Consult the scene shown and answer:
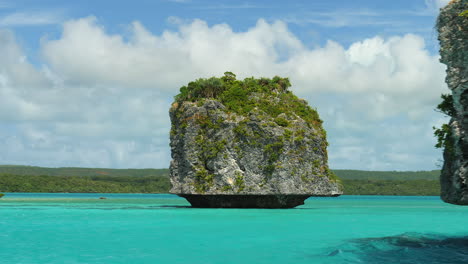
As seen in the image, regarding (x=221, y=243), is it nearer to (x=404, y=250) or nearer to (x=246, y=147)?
(x=404, y=250)

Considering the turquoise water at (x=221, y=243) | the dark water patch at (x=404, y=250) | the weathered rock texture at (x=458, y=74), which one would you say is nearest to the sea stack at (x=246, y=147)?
the turquoise water at (x=221, y=243)

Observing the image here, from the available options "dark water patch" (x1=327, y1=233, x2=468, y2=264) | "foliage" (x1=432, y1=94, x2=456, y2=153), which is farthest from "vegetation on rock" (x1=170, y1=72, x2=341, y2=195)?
"foliage" (x1=432, y1=94, x2=456, y2=153)

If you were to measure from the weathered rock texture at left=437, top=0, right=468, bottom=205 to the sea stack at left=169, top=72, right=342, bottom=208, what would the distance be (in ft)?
74.4

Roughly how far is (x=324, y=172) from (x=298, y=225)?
13.6m

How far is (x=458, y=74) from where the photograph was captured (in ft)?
45.4

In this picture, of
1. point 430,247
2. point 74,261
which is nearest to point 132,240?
point 74,261

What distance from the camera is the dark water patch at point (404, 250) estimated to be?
50.9ft

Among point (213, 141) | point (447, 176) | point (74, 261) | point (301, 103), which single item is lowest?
point (74, 261)

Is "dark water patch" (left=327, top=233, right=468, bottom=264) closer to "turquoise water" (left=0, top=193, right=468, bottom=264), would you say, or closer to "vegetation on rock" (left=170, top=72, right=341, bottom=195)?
"turquoise water" (left=0, top=193, right=468, bottom=264)

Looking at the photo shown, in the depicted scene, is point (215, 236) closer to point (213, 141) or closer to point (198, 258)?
point (198, 258)

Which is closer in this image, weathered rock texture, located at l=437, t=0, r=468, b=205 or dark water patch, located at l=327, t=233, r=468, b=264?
weathered rock texture, located at l=437, t=0, r=468, b=205

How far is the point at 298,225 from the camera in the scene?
26953 mm

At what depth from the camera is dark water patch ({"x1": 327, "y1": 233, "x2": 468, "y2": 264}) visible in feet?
50.9

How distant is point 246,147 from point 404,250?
21769mm
